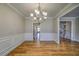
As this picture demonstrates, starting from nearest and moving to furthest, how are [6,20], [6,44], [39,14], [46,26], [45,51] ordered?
[6,20] → [6,44] → [45,51] → [39,14] → [46,26]

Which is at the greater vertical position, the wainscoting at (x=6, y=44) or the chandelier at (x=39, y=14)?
the chandelier at (x=39, y=14)

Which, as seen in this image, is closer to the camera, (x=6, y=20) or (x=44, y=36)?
(x=6, y=20)

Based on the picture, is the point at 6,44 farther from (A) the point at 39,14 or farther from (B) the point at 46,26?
(B) the point at 46,26

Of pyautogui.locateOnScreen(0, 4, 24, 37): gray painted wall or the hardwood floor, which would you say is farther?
the hardwood floor

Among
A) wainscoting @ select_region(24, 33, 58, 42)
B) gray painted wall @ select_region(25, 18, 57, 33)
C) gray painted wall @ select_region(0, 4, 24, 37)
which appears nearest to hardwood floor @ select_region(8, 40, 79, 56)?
gray painted wall @ select_region(0, 4, 24, 37)

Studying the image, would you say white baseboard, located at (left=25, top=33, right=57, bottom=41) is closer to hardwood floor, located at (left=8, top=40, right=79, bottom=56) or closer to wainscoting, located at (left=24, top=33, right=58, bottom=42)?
wainscoting, located at (left=24, top=33, right=58, bottom=42)

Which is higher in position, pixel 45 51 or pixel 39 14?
pixel 39 14

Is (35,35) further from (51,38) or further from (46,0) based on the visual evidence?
(46,0)

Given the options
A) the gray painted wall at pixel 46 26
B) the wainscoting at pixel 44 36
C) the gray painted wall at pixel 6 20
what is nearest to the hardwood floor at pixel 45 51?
the gray painted wall at pixel 6 20

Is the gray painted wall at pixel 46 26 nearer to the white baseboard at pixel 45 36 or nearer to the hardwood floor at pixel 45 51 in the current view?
the white baseboard at pixel 45 36

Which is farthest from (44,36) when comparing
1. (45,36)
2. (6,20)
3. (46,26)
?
(6,20)

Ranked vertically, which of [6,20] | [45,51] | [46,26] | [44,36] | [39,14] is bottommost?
[45,51]

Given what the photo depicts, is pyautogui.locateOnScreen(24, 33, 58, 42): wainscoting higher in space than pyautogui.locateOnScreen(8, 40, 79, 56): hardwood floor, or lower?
higher

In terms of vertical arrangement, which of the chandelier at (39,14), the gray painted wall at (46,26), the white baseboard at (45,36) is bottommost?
the white baseboard at (45,36)
